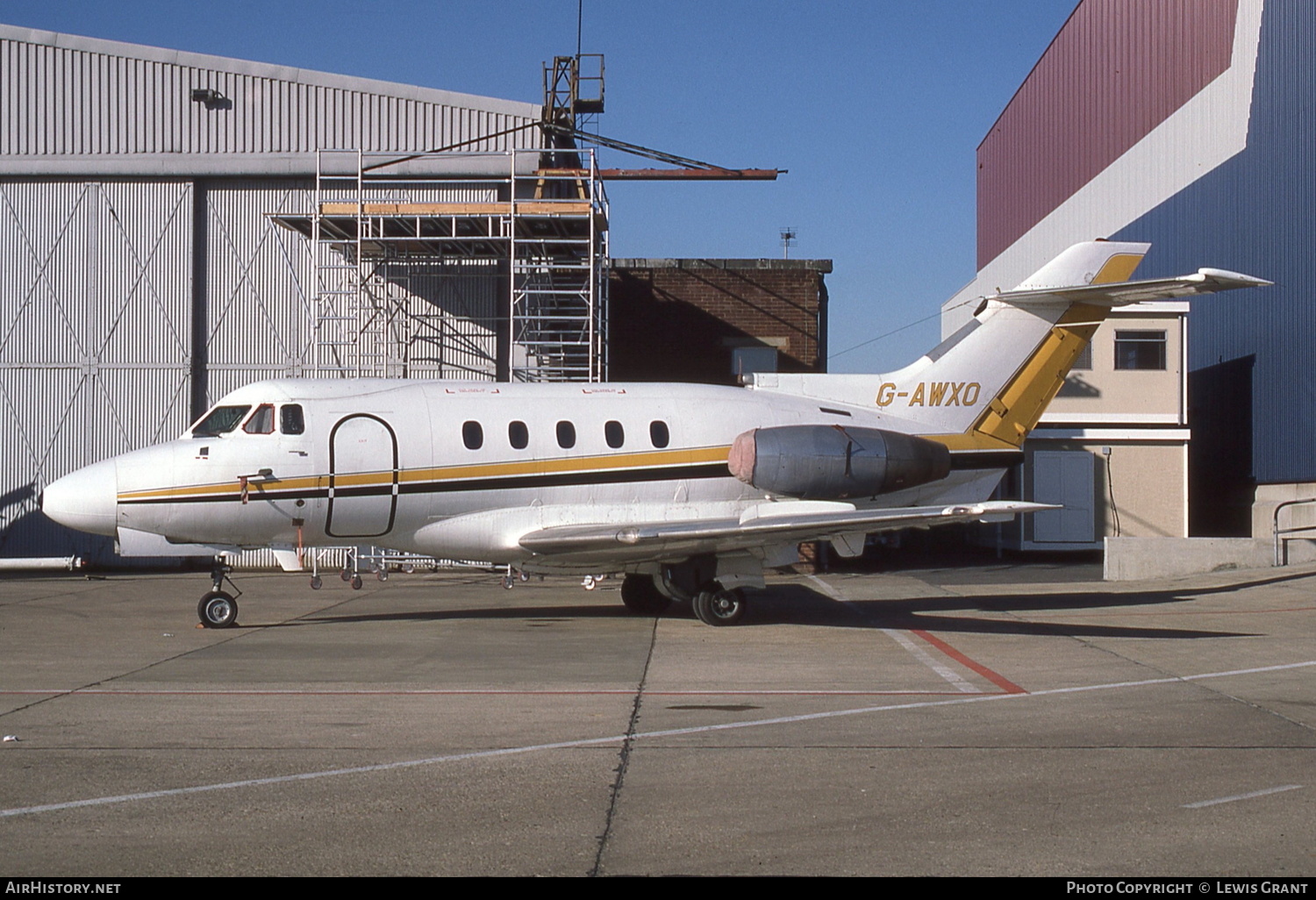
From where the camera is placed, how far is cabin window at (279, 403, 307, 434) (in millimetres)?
15547

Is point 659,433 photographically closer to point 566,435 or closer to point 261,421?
point 566,435

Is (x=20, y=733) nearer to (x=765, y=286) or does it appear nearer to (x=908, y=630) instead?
(x=908, y=630)

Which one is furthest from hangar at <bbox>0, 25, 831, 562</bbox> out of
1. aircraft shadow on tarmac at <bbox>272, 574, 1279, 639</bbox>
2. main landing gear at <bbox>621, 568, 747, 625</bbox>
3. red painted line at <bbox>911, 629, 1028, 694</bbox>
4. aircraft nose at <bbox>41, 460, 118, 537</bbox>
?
red painted line at <bbox>911, 629, 1028, 694</bbox>

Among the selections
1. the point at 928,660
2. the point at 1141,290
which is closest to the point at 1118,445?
the point at 1141,290

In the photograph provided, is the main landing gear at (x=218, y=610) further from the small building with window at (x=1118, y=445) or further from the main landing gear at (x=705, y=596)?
the small building with window at (x=1118, y=445)

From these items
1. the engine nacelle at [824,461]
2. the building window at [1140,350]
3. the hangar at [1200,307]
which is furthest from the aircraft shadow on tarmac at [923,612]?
the building window at [1140,350]

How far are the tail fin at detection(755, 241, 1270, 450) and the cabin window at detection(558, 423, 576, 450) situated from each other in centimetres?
Result: 369

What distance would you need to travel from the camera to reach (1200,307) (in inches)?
1366

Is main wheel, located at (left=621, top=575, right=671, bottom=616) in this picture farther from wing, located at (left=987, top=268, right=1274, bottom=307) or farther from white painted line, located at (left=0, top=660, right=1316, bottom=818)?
white painted line, located at (left=0, top=660, right=1316, bottom=818)

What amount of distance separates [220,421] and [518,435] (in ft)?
12.9

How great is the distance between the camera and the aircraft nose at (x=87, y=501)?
14.9 meters

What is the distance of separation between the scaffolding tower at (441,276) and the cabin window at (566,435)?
951cm

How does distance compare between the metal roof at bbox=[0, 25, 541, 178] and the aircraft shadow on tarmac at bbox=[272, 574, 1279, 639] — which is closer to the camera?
the aircraft shadow on tarmac at bbox=[272, 574, 1279, 639]

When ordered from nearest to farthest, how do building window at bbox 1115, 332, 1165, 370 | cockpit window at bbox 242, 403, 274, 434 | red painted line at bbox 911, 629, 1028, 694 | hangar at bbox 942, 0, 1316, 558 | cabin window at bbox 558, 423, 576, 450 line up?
red painted line at bbox 911, 629, 1028, 694 < cockpit window at bbox 242, 403, 274, 434 < cabin window at bbox 558, 423, 576, 450 < hangar at bbox 942, 0, 1316, 558 < building window at bbox 1115, 332, 1165, 370
